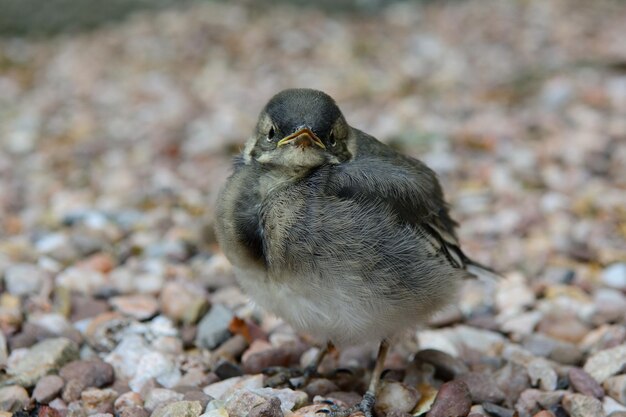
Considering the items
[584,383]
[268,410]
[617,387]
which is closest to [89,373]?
[268,410]

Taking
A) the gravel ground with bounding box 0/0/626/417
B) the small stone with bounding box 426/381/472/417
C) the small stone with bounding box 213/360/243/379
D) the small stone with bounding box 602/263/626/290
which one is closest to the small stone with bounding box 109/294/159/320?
the gravel ground with bounding box 0/0/626/417

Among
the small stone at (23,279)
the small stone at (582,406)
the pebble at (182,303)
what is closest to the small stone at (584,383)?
the small stone at (582,406)

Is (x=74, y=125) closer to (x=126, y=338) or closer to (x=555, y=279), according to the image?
(x=126, y=338)

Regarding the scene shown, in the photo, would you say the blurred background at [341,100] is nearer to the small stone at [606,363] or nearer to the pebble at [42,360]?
the small stone at [606,363]

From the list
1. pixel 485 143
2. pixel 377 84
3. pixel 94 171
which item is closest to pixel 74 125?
pixel 94 171

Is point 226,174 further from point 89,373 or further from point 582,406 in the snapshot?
point 582,406
